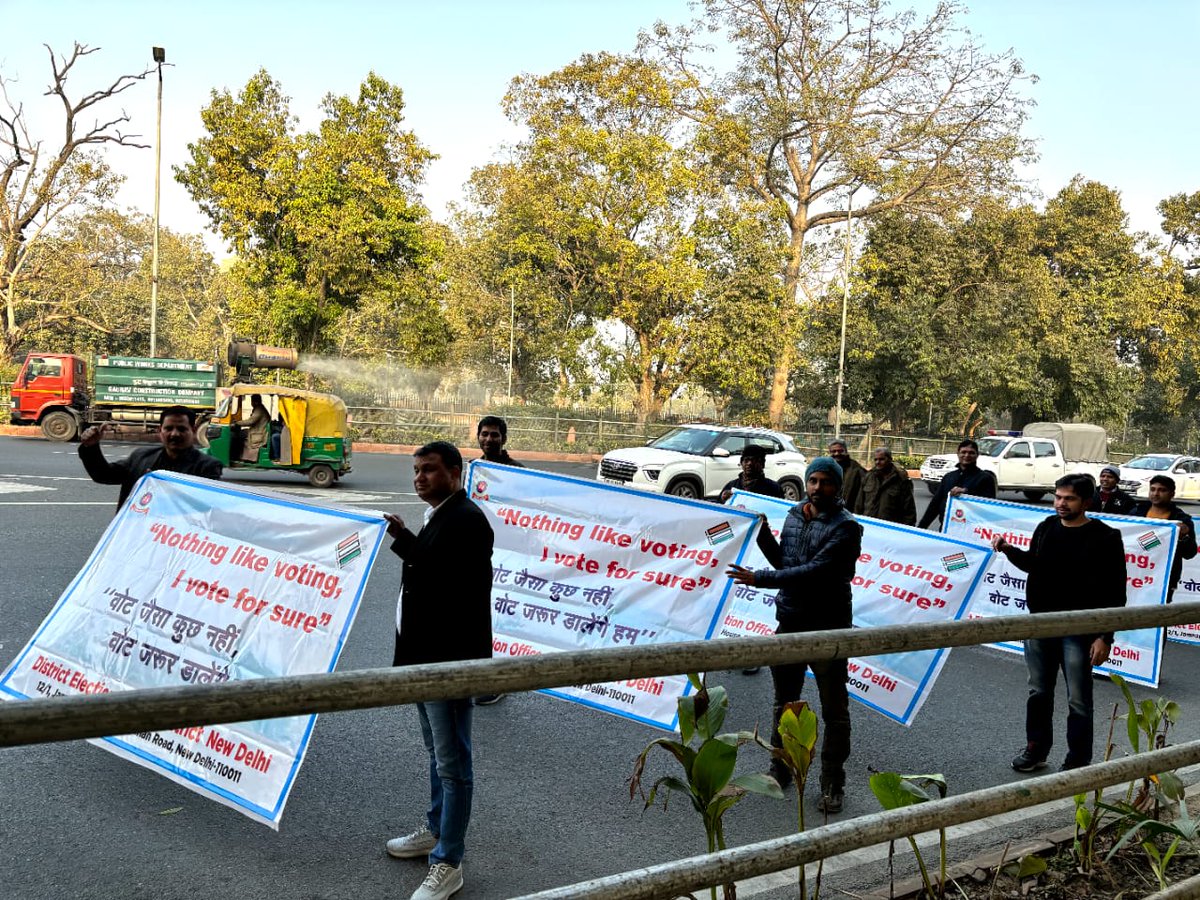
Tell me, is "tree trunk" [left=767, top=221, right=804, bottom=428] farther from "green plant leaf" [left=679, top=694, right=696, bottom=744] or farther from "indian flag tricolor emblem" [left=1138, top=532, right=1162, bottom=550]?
"green plant leaf" [left=679, top=694, right=696, bottom=744]

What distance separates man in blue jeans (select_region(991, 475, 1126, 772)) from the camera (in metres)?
5.32

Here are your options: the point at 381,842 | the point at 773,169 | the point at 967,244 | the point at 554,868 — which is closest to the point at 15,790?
the point at 381,842

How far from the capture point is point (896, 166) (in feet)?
114

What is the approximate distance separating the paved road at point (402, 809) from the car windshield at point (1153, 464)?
91.4 feet

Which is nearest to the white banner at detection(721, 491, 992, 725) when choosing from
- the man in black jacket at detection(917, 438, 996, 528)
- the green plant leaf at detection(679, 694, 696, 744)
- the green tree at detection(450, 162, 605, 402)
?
the man in black jacket at detection(917, 438, 996, 528)

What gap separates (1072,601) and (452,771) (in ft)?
11.6

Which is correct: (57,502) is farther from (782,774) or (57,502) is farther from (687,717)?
(687,717)

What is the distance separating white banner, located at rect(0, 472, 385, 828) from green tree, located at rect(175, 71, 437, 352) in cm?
2728

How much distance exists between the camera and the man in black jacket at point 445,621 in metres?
3.64

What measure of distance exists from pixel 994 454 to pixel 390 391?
780 inches

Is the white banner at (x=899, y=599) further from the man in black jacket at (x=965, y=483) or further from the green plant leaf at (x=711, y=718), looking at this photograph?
the green plant leaf at (x=711, y=718)

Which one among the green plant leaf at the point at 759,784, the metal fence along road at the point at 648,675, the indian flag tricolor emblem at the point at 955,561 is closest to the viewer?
the metal fence along road at the point at 648,675

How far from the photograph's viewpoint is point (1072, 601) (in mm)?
5387

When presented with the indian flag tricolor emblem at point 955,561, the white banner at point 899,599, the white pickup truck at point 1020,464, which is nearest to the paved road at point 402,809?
the white banner at point 899,599
